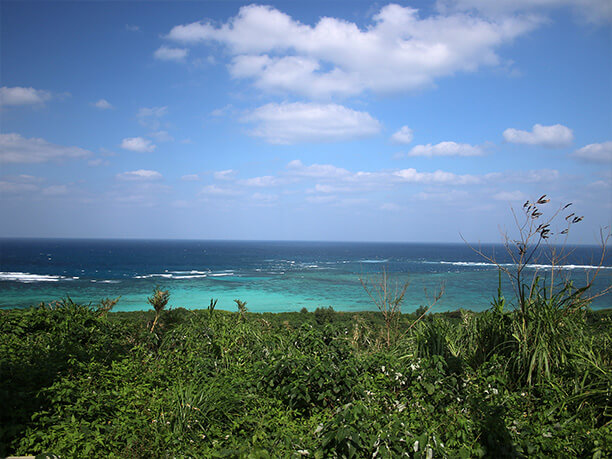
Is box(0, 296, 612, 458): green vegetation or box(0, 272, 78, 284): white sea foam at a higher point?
box(0, 296, 612, 458): green vegetation

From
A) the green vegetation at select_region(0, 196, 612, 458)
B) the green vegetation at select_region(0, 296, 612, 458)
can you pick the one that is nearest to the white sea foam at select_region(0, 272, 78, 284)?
the green vegetation at select_region(0, 196, 612, 458)

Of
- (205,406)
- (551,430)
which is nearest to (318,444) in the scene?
(205,406)

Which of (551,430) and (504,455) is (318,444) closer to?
(504,455)

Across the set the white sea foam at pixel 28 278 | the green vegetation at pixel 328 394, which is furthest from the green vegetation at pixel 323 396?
the white sea foam at pixel 28 278

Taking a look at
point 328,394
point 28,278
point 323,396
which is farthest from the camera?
point 28,278

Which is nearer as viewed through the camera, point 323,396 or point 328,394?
point 323,396

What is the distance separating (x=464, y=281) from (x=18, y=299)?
5223 cm

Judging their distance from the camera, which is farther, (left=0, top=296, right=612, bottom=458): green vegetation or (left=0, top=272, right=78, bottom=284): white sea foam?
(left=0, top=272, right=78, bottom=284): white sea foam

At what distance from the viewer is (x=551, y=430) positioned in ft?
10.8

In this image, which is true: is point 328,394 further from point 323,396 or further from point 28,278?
point 28,278

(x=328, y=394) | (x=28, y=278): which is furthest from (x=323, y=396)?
(x=28, y=278)

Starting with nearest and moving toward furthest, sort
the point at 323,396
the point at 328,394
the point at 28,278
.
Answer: the point at 323,396 → the point at 328,394 → the point at 28,278

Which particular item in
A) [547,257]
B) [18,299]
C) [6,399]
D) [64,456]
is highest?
[547,257]

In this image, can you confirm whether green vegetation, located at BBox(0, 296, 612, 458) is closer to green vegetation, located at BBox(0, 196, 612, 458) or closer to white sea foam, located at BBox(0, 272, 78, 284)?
green vegetation, located at BBox(0, 196, 612, 458)
